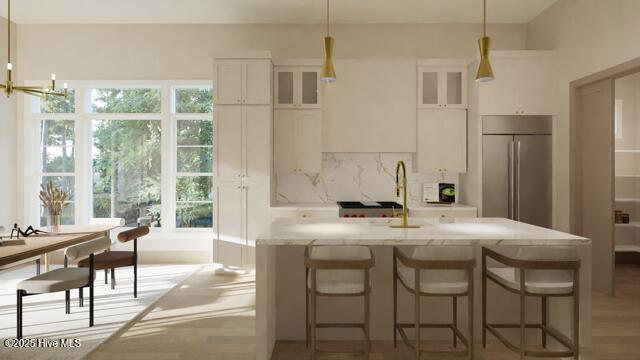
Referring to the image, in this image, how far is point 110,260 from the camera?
12.9 ft

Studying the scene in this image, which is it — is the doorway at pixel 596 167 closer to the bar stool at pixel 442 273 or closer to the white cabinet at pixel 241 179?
the bar stool at pixel 442 273

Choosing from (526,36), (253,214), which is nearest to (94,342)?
(253,214)

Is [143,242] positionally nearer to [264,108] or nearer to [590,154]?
[264,108]

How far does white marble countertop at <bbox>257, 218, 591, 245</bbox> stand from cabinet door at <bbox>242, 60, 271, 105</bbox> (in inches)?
89.3

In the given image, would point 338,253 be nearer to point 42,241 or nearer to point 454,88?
point 42,241

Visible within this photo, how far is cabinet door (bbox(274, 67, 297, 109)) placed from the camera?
5.11m

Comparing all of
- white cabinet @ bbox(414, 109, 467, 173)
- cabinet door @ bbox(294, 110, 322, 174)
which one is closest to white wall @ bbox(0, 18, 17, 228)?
cabinet door @ bbox(294, 110, 322, 174)

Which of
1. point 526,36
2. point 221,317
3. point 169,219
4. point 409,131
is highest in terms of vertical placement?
point 526,36

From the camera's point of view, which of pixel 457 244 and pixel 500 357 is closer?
pixel 457 244

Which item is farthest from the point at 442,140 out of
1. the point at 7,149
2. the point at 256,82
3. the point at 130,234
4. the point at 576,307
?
the point at 7,149

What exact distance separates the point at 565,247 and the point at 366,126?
3.11 m

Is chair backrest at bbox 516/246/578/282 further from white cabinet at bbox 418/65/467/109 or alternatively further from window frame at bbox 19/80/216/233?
window frame at bbox 19/80/216/233

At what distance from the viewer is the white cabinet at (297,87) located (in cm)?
511

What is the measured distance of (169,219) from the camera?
19.0 feet
